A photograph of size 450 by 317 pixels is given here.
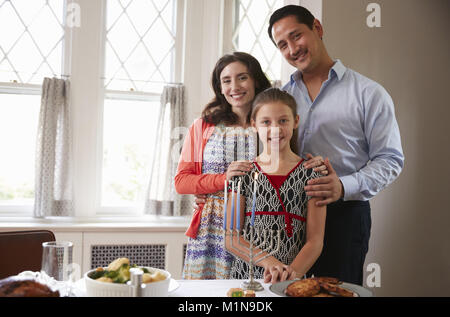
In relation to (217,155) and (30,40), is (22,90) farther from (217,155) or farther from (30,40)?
(217,155)

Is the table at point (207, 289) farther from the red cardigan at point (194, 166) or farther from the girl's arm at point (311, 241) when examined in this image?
the red cardigan at point (194, 166)

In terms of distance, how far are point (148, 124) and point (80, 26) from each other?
82 centimetres

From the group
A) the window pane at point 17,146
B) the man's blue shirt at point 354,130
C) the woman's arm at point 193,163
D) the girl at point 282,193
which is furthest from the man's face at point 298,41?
the window pane at point 17,146

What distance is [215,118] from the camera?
6.20 feet

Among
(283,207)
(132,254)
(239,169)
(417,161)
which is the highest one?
(417,161)

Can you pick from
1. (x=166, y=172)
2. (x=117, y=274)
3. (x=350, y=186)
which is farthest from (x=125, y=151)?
(x=117, y=274)

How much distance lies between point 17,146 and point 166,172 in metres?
1.05

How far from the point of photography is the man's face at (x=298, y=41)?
1.74 metres

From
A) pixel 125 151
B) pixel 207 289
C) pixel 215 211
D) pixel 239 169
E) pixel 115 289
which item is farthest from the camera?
pixel 125 151

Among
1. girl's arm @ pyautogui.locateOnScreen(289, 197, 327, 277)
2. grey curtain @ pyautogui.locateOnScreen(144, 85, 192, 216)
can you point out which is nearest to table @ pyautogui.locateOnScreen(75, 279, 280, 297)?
girl's arm @ pyautogui.locateOnScreen(289, 197, 327, 277)

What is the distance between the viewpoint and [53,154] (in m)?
2.83

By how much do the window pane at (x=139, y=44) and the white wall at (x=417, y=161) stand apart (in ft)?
5.10

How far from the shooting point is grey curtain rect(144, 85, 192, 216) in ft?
9.73

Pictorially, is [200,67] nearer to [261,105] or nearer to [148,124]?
[148,124]
